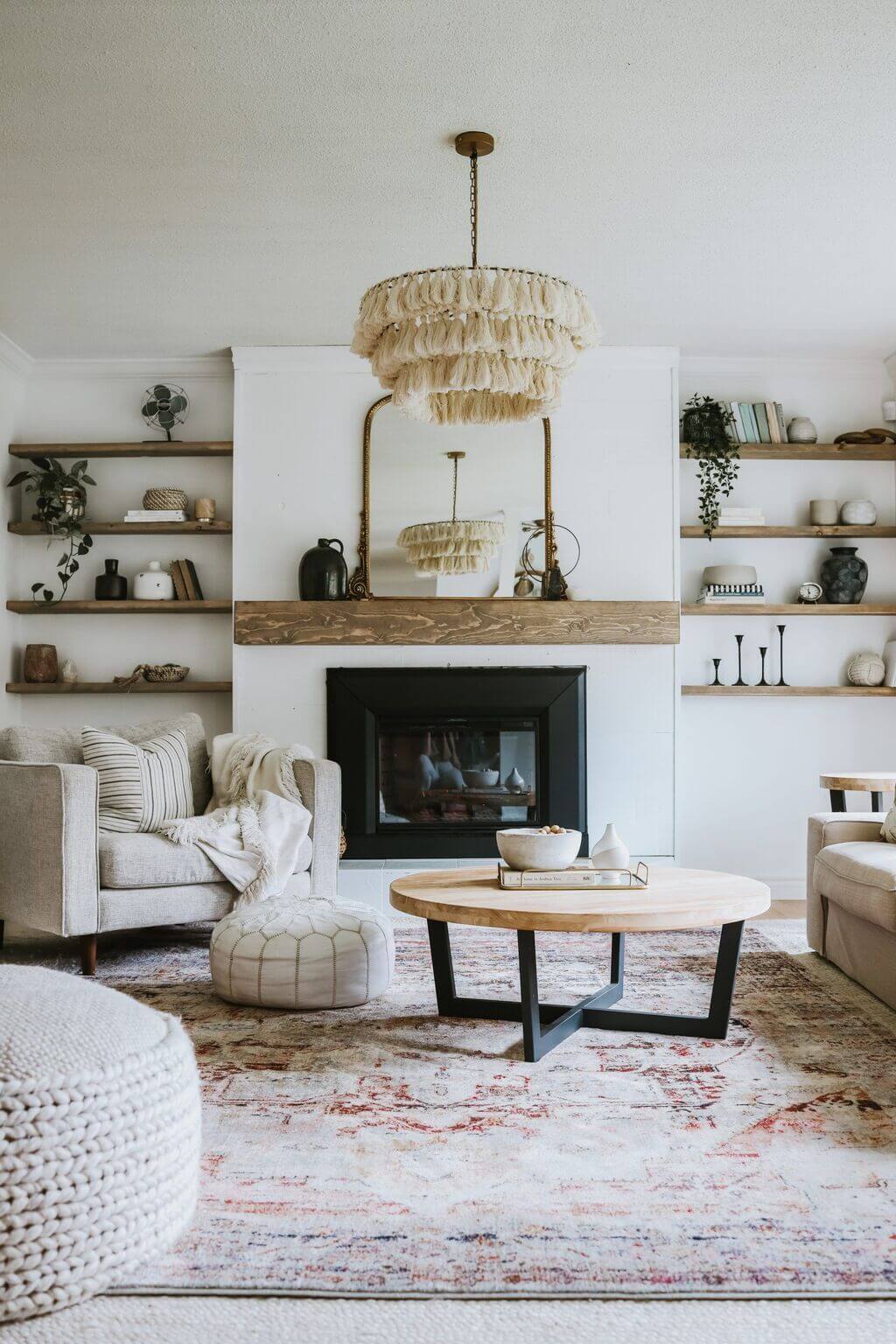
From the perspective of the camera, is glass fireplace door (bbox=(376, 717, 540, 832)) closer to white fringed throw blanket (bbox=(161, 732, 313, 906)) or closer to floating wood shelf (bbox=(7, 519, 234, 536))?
white fringed throw blanket (bbox=(161, 732, 313, 906))

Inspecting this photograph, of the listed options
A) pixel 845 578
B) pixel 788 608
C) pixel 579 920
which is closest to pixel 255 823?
pixel 579 920

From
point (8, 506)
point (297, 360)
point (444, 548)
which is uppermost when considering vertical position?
point (297, 360)

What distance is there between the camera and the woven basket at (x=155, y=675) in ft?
17.0

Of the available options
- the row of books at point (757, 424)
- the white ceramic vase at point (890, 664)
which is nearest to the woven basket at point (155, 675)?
the row of books at point (757, 424)

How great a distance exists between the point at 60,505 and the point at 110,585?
0.44m

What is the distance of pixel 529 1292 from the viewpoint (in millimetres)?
1565

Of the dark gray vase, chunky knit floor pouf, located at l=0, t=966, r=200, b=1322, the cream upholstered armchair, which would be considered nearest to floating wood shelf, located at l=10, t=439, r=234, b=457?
the cream upholstered armchair

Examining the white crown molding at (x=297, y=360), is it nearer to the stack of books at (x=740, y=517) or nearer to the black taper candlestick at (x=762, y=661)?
the stack of books at (x=740, y=517)

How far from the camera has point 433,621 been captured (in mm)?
4941

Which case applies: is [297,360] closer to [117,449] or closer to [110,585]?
[117,449]

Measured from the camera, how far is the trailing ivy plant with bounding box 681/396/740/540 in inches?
200

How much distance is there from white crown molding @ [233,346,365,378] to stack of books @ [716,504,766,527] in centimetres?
185

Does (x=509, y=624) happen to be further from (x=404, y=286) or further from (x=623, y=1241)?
(x=623, y=1241)

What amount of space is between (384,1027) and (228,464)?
335 cm
